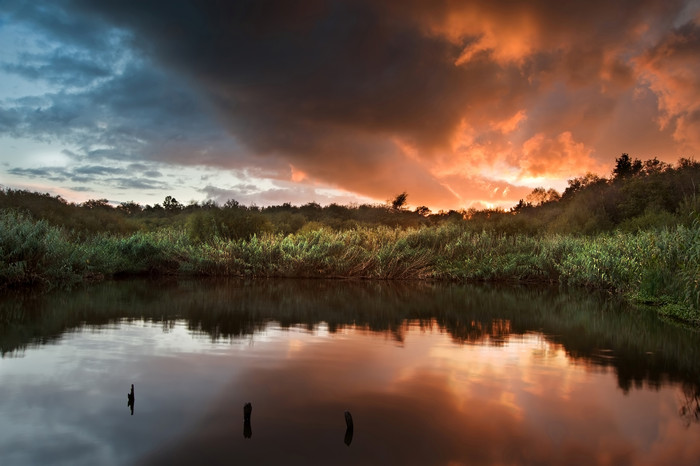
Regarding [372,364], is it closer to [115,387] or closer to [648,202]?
[115,387]

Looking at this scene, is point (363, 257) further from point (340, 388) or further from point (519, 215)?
point (519, 215)

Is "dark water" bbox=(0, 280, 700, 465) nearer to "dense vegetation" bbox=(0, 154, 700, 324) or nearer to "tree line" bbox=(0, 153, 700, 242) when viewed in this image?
"dense vegetation" bbox=(0, 154, 700, 324)

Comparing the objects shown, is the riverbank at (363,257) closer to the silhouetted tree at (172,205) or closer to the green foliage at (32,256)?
the green foliage at (32,256)

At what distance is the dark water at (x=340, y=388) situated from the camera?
3.30 metres

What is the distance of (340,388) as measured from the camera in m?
4.62

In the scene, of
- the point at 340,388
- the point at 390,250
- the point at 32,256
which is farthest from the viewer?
the point at 390,250

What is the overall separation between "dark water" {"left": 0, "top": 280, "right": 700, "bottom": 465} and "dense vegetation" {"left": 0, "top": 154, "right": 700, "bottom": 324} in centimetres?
317

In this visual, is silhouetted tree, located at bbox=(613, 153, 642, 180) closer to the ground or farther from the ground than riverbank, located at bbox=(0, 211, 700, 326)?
farther from the ground

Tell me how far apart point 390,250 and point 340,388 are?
14.6m

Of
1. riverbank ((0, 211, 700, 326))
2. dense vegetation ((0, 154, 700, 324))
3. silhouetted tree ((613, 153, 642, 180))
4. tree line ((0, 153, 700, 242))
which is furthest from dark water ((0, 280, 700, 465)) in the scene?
silhouetted tree ((613, 153, 642, 180))

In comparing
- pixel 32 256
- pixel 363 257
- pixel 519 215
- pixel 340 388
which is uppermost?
pixel 519 215

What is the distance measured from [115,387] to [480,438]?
126 inches

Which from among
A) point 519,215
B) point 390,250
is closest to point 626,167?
point 519,215

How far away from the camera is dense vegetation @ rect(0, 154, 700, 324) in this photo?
11.5 meters
